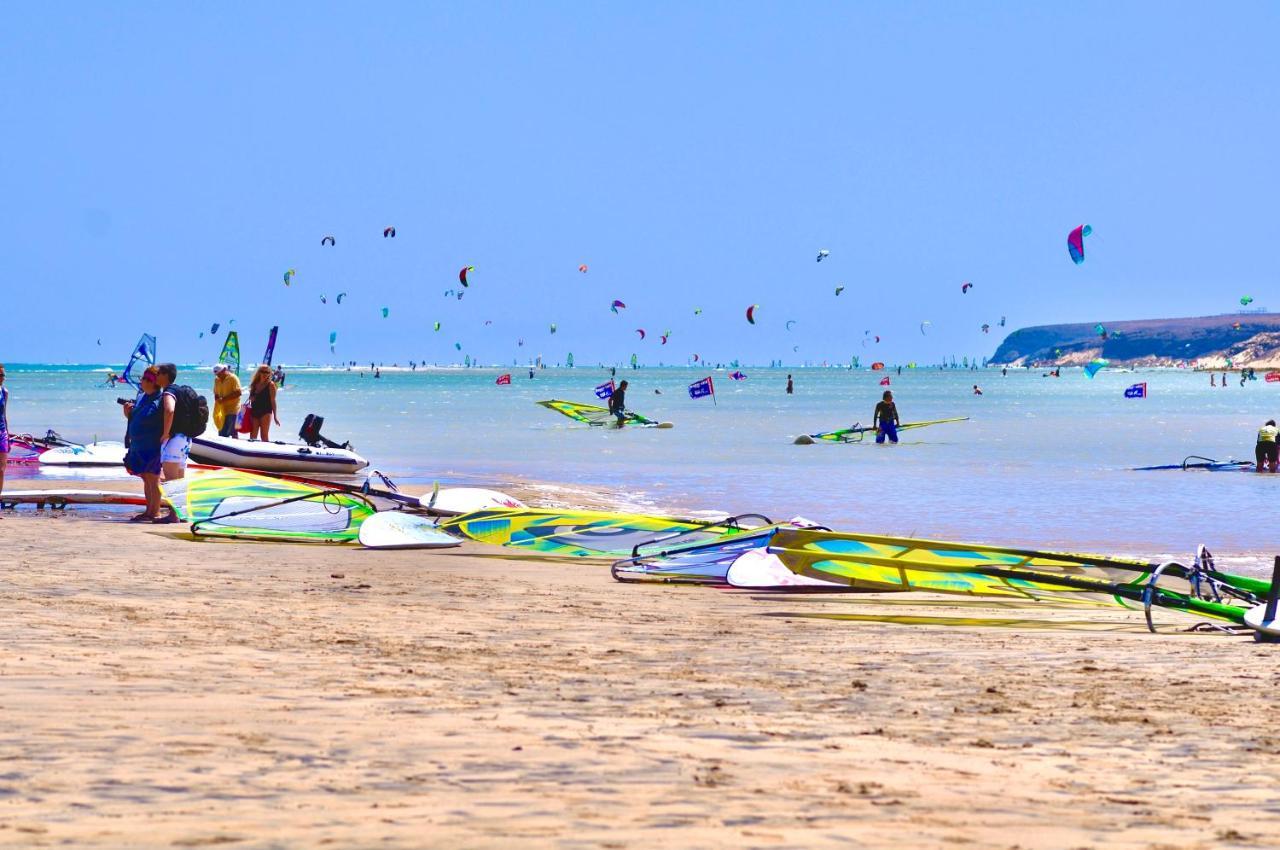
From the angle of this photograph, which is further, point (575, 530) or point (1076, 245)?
point (1076, 245)

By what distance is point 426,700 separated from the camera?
180 inches

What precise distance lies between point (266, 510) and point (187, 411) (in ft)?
3.63

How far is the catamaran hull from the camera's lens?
52.0 feet

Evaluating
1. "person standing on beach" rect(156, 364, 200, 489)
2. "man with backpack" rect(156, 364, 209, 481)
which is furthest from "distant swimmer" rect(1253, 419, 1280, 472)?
"person standing on beach" rect(156, 364, 200, 489)

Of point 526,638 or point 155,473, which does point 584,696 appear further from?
point 155,473

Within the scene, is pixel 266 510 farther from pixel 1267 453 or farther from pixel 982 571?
pixel 1267 453

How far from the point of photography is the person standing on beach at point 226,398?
15852 mm

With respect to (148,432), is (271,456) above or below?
below

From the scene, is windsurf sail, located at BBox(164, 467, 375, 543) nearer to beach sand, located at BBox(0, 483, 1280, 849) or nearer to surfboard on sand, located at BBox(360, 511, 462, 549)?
surfboard on sand, located at BBox(360, 511, 462, 549)

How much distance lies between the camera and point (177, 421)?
11.2 meters

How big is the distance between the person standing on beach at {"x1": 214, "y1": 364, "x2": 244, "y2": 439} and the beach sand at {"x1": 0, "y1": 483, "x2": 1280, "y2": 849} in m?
8.72

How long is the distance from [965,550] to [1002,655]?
263 cm

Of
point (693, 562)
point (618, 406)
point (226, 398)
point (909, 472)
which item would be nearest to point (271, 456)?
point (226, 398)

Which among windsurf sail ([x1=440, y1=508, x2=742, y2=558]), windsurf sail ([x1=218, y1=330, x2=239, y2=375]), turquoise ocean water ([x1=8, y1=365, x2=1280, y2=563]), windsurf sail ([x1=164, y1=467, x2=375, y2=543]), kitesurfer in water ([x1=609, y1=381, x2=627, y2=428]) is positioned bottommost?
turquoise ocean water ([x1=8, y1=365, x2=1280, y2=563])
